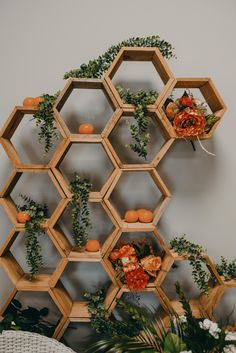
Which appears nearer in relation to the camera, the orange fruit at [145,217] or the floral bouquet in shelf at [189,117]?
the floral bouquet in shelf at [189,117]

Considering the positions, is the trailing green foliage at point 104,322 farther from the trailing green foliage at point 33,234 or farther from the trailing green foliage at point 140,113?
the trailing green foliage at point 140,113

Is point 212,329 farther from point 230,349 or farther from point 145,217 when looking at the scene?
point 145,217

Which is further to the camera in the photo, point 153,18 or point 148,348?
point 153,18

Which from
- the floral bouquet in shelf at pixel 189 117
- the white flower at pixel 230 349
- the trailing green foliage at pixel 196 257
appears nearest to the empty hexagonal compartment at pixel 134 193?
the trailing green foliage at pixel 196 257

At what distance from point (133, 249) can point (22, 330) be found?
671mm

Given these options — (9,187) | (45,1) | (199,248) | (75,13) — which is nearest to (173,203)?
(199,248)

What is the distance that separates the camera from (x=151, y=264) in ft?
5.72

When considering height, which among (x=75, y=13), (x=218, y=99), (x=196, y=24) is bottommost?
(x=218, y=99)

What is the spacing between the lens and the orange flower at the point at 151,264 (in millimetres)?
1743

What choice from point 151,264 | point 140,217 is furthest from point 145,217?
point 151,264

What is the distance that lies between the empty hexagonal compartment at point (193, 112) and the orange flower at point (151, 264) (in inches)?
24.3

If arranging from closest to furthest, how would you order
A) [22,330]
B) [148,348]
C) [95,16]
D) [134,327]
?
1. [148,348]
2. [134,327]
3. [22,330]
4. [95,16]

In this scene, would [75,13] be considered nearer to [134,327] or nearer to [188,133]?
[188,133]

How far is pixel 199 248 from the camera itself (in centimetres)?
178
